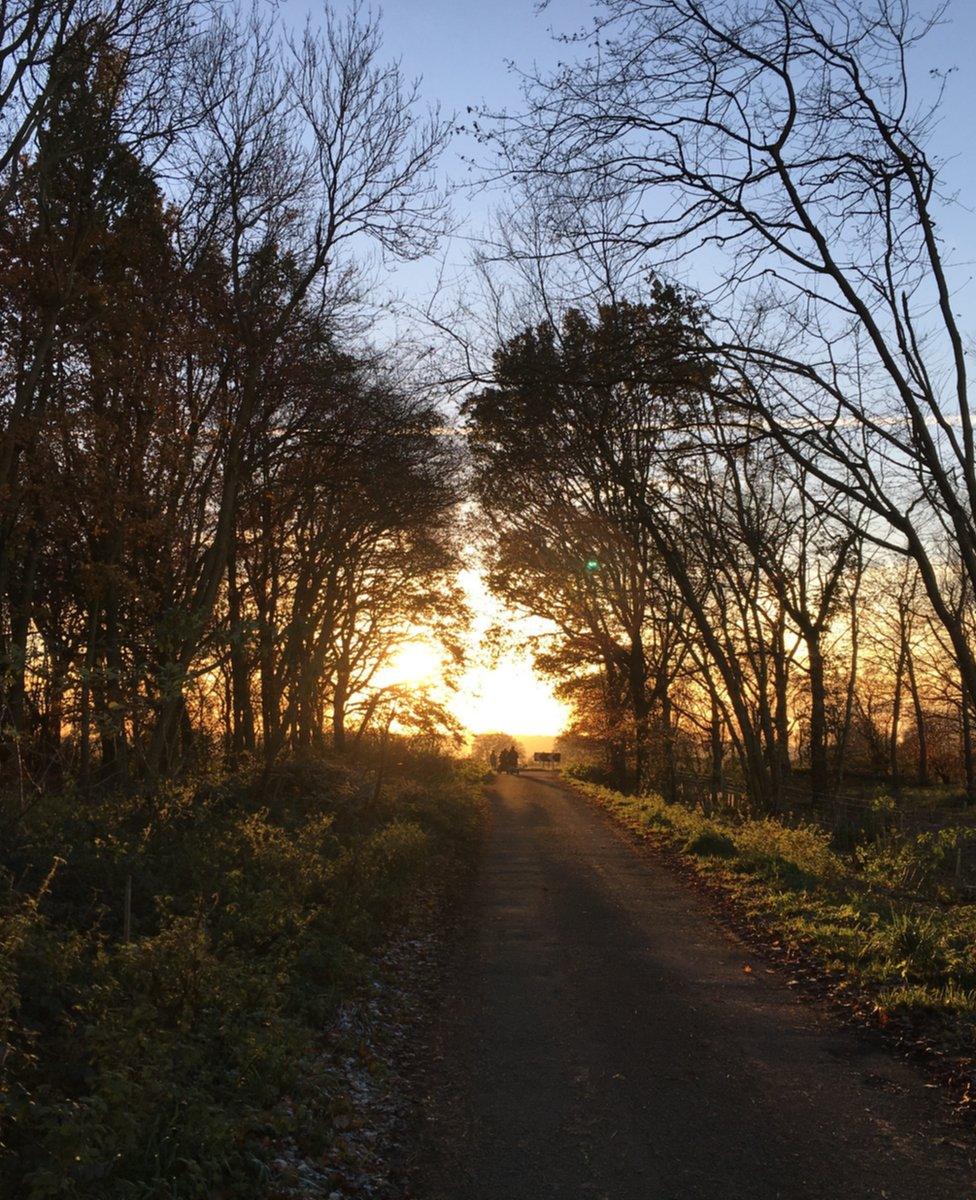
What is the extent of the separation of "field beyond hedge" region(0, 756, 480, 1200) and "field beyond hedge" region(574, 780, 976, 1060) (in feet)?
A: 14.2

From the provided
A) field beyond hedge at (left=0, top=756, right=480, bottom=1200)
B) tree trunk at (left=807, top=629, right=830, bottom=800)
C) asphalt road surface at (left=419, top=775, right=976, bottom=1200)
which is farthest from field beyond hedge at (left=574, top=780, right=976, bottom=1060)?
tree trunk at (left=807, top=629, right=830, bottom=800)

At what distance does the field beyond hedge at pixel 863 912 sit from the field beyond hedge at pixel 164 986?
14.2ft

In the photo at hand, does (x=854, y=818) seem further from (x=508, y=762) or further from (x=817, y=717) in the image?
(x=508, y=762)

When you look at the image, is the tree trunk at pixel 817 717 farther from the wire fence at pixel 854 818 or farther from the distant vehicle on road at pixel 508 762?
the distant vehicle on road at pixel 508 762

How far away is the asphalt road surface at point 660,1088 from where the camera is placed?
4703 mm

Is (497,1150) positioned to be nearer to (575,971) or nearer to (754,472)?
(575,971)

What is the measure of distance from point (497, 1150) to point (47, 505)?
415 inches

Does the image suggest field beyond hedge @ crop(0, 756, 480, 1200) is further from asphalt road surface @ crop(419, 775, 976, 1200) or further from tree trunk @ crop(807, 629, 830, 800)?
tree trunk @ crop(807, 629, 830, 800)

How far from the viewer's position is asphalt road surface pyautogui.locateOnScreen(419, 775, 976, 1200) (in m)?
4.70

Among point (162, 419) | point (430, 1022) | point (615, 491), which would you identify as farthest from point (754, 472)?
point (430, 1022)

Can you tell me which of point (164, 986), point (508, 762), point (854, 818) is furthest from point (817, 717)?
point (508, 762)

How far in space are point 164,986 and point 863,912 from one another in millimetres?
7271

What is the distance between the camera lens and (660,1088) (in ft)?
19.3

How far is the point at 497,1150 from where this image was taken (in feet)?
16.7
